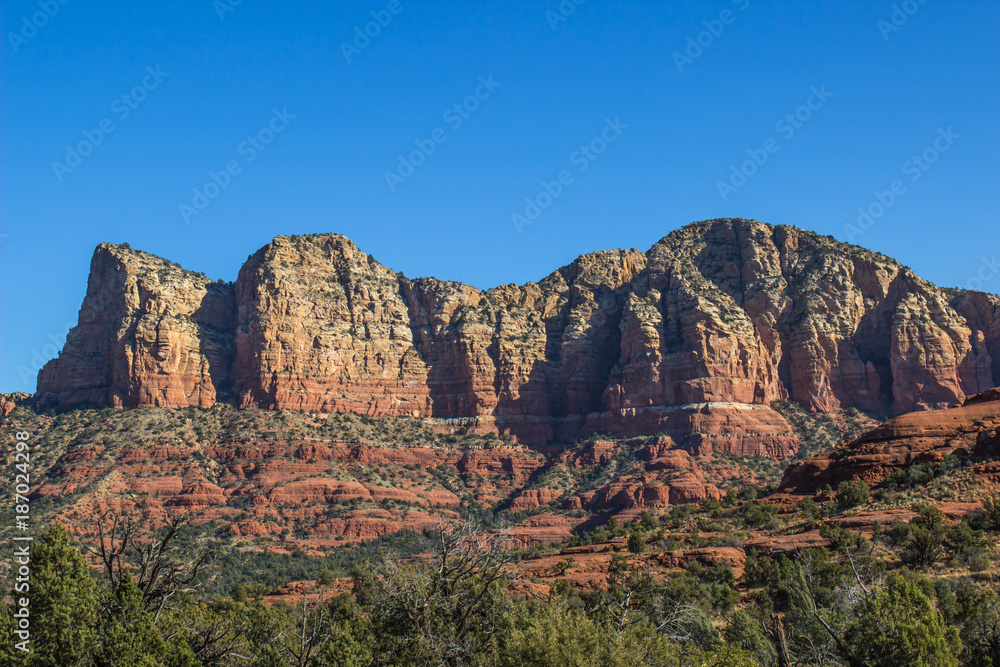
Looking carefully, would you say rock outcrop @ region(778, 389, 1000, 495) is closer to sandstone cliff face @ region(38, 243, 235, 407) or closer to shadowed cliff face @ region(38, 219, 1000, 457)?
shadowed cliff face @ region(38, 219, 1000, 457)

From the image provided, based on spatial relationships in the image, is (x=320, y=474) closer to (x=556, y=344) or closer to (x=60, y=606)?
(x=556, y=344)

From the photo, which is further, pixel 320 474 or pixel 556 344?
pixel 556 344

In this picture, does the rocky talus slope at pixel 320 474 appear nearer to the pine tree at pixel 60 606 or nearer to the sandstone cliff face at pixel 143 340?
the sandstone cliff face at pixel 143 340

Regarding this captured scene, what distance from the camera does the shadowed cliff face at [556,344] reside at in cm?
12375

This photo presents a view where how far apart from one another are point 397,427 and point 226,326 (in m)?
27.7

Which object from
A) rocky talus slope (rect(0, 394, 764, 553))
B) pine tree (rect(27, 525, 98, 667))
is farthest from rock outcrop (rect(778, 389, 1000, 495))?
pine tree (rect(27, 525, 98, 667))

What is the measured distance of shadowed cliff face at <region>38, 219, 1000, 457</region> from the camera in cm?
12375

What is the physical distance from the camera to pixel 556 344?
14425 cm

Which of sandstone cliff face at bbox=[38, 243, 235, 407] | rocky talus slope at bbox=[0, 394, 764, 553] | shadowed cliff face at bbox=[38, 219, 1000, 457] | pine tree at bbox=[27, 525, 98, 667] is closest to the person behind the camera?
pine tree at bbox=[27, 525, 98, 667]

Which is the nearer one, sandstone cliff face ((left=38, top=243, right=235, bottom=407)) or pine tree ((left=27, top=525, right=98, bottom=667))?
pine tree ((left=27, top=525, right=98, bottom=667))

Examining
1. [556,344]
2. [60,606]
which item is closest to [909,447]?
[60,606]

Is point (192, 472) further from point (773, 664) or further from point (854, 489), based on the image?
point (773, 664)

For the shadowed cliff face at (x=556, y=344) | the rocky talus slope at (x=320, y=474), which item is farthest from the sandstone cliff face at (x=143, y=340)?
the rocky talus slope at (x=320, y=474)

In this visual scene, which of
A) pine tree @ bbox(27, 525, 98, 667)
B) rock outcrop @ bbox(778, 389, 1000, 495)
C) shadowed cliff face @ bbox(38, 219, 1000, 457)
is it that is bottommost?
pine tree @ bbox(27, 525, 98, 667)
